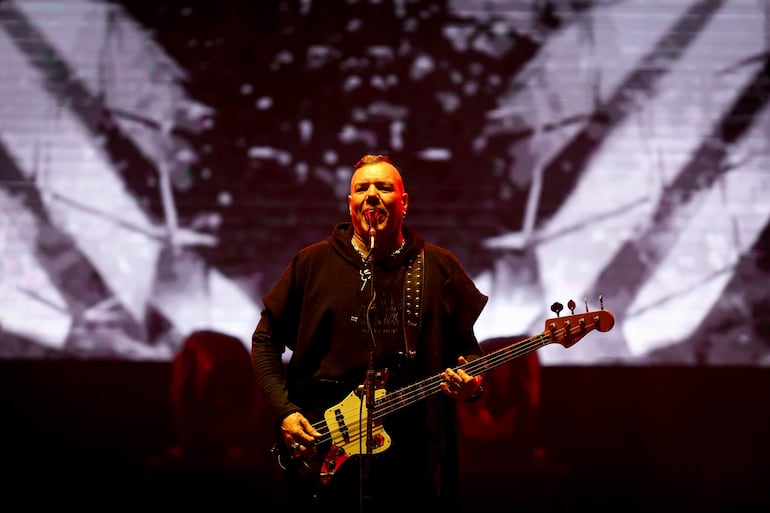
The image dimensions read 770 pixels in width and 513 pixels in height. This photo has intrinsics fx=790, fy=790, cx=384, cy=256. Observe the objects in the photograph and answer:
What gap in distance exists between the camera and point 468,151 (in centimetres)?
484

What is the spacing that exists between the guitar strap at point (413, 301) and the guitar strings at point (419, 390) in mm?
118

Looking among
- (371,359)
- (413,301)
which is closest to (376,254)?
(413,301)

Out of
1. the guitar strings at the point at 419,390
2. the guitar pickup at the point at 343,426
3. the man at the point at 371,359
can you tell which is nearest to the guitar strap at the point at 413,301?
the man at the point at 371,359

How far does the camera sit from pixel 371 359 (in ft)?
8.21

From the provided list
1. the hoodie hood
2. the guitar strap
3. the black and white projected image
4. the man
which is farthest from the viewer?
the black and white projected image

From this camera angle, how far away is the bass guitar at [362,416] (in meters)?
2.65

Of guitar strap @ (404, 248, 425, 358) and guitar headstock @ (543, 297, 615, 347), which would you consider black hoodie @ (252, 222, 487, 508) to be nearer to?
guitar strap @ (404, 248, 425, 358)

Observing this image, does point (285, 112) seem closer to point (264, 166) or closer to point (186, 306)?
point (264, 166)

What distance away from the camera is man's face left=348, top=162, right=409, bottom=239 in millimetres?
2773

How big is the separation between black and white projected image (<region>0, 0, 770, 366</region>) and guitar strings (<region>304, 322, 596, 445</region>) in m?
2.00

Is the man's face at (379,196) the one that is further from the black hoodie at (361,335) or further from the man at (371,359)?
the black hoodie at (361,335)

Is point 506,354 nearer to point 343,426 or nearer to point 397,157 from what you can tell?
point 343,426

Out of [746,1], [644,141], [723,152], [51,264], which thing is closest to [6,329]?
[51,264]

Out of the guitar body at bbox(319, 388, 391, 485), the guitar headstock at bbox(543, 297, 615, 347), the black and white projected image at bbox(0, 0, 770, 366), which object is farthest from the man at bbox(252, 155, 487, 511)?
the black and white projected image at bbox(0, 0, 770, 366)
